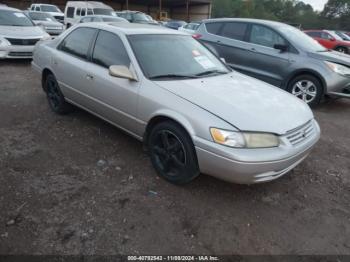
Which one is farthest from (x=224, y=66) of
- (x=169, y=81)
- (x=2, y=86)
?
(x=2, y=86)

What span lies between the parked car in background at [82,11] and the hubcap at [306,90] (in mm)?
14296

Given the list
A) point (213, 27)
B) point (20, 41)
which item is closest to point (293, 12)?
point (213, 27)

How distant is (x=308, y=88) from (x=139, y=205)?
190 inches

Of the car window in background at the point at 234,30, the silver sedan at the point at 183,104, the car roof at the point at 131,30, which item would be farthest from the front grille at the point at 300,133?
the car window in background at the point at 234,30

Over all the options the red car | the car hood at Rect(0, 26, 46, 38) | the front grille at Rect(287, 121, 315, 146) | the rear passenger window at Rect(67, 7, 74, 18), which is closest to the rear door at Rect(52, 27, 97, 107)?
the front grille at Rect(287, 121, 315, 146)

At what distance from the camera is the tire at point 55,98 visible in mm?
4855

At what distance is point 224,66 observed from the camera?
13.9ft

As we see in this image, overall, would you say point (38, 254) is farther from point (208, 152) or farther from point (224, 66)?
point (224, 66)

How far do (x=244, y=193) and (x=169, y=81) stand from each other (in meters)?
1.46

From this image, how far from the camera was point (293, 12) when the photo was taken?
7494cm

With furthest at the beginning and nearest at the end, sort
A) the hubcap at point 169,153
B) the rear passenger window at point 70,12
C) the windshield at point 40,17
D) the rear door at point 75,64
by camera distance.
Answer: the rear passenger window at point 70,12, the windshield at point 40,17, the rear door at point 75,64, the hubcap at point 169,153

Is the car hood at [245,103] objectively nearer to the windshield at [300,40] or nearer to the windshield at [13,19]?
the windshield at [300,40]

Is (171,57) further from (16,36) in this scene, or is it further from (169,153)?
(16,36)

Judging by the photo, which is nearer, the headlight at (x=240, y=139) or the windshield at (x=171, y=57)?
the headlight at (x=240, y=139)
